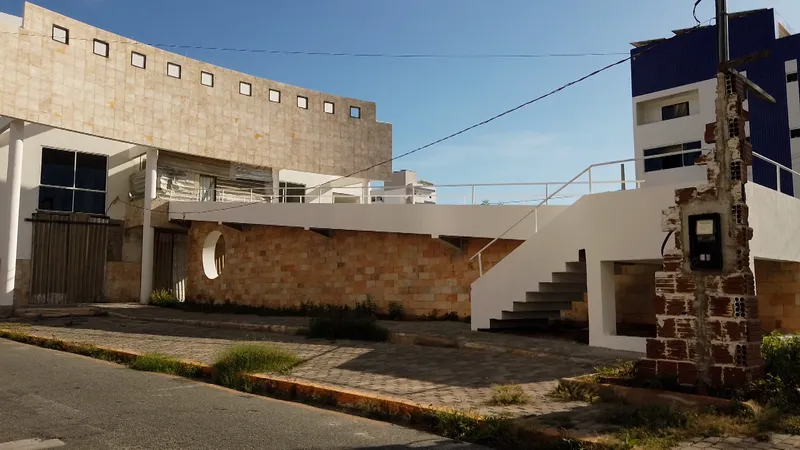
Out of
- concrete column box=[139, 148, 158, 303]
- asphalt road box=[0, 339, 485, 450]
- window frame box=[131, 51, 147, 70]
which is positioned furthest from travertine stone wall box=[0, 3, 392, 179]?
asphalt road box=[0, 339, 485, 450]

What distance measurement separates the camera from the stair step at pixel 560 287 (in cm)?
1275

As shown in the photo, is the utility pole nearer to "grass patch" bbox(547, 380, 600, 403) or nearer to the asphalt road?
"grass patch" bbox(547, 380, 600, 403)

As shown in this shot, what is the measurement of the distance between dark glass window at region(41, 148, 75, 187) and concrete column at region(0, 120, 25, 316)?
2114mm

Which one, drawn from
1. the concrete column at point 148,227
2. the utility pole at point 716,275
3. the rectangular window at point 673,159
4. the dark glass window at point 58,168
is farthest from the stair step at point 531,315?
the dark glass window at point 58,168

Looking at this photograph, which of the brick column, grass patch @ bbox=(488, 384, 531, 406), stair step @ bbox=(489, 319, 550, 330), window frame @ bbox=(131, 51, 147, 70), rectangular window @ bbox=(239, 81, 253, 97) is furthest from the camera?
rectangular window @ bbox=(239, 81, 253, 97)

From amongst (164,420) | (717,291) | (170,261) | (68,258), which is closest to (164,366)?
(164,420)

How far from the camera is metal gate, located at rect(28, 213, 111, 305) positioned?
77.3 ft

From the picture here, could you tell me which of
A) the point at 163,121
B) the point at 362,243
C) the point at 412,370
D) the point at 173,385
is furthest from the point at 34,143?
the point at 412,370

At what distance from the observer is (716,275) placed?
693 cm

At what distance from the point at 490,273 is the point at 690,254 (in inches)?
249

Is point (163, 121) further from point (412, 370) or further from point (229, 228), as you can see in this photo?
point (412, 370)

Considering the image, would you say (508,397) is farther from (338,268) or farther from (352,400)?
(338,268)

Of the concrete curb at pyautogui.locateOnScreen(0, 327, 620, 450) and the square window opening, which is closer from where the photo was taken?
the concrete curb at pyautogui.locateOnScreen(0, 327, 620, 450)

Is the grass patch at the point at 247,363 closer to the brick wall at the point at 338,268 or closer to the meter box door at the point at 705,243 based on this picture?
the meter box door at the point at 705,243
